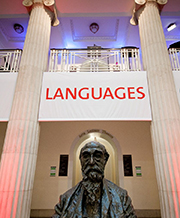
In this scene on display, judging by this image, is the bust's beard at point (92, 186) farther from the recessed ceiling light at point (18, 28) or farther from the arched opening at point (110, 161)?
the recessed ceiling light at point (18, 28)

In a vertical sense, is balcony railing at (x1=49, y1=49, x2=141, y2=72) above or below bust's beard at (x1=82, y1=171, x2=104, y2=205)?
above

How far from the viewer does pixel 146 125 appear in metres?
6.14

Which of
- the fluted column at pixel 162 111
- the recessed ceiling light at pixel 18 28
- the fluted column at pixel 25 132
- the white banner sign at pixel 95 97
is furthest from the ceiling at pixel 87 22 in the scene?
the white banner sign at pixel 95 97

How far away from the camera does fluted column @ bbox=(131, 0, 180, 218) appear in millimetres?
3270

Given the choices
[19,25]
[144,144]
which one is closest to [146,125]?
[144,144]

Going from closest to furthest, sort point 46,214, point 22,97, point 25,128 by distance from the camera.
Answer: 1. point 25,128
2. point 22,97
3. point 46,214

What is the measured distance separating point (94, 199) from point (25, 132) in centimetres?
298

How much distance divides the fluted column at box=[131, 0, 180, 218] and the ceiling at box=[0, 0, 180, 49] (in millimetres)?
1351

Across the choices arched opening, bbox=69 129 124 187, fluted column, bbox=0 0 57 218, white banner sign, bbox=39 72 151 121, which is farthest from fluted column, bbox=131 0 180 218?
fluted column, bbox=0 0 57 218

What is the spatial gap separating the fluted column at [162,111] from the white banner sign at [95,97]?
0.97ft

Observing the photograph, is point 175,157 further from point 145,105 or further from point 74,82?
point 74,82

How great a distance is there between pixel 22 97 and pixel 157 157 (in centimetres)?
379

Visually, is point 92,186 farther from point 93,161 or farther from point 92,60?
point 92,60

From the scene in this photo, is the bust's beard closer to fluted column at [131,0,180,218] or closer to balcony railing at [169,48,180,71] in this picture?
fluted column at [131,0,180,218]
